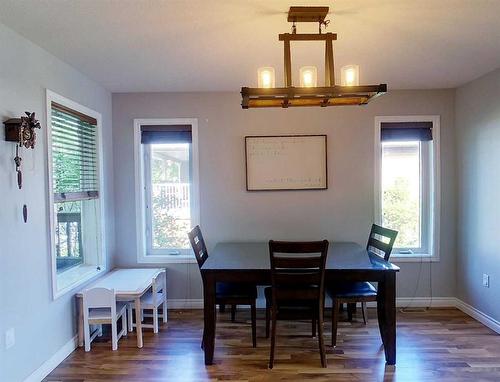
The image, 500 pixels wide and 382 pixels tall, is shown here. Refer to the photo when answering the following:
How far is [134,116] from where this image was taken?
380 cm

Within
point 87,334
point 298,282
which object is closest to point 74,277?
point 87,334

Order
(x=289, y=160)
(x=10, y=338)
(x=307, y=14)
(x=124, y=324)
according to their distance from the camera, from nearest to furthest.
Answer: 1. (x=307, y=14)
2. (x=10, y=338)
3. (x=124, y=324)
4. (x=289, y=160)

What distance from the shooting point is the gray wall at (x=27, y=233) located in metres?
2.18

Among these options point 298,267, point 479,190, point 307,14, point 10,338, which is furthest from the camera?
point 479,190

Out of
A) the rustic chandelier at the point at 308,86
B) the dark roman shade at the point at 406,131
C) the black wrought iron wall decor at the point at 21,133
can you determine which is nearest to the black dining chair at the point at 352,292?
the dark roman shade at the point at 406,131

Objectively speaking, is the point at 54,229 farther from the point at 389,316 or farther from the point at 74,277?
the point at 389,316

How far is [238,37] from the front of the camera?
2.40 meters

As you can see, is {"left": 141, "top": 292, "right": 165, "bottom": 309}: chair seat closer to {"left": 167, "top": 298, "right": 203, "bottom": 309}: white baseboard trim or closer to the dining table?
{"left": 167, "top": 298, "right": 203, "bottom": 309}: white baseboard trim

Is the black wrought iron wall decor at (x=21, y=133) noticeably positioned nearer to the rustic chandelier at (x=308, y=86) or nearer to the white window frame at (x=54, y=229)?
the white window frame at (x=54, y=229)

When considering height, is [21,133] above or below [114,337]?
above

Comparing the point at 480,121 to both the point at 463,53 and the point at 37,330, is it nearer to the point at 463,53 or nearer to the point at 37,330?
the point at 463,53

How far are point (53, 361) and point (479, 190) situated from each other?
405cm

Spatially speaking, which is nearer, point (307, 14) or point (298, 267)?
point (307, 14)

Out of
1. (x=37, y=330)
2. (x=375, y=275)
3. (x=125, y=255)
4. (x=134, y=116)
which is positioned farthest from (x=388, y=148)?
(x=37, y=330)
